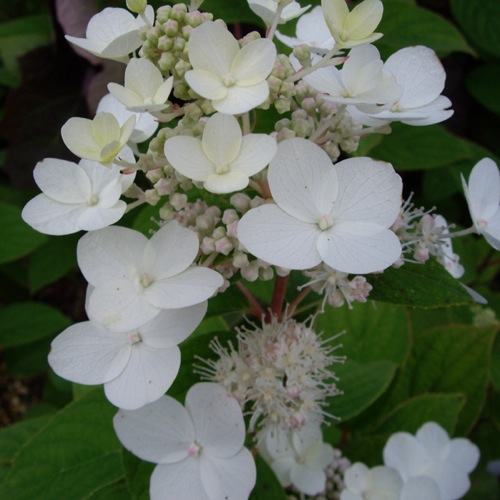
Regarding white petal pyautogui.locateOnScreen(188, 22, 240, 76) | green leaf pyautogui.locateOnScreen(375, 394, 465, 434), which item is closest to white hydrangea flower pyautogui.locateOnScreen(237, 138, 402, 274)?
white petal pyautogui.locateOnScreen(188, 22, 240, 76)

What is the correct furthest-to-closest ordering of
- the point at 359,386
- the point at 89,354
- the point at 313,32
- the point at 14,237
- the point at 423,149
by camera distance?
the point at 423,149
the point at 14,237
the point at 359,386
the point at 313,32
the point at 89,354

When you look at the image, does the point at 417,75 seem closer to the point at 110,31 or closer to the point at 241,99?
the point at 241,99

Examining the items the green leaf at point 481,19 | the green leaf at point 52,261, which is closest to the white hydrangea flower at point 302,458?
the green leaf at point 52,261

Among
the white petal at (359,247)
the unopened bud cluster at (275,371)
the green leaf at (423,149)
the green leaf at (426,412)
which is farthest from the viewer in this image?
the green leaf at (423,149)

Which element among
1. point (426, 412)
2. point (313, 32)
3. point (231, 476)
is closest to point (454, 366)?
point (426, 412)

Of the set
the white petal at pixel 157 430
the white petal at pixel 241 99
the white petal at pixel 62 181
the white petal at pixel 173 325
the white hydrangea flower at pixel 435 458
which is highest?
the white petal at pixel 241 99

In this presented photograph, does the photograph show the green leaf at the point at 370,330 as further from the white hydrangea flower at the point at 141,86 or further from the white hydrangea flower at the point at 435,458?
the white hydrangea flower at the point at 141,86

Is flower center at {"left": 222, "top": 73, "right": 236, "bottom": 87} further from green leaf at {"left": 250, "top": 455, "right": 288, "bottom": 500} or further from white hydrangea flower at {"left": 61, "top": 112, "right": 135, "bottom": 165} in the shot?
green leaf at {"left": 250, "top": 455, "right": 288, "bottom": 500}
